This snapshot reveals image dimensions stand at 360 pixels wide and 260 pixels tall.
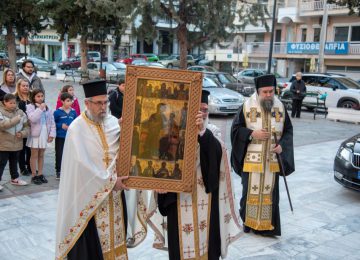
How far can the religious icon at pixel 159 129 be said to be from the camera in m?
3.15

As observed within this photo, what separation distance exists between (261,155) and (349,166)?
2.50 metres

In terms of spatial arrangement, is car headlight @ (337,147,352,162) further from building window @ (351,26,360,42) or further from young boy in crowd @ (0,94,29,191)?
building window @ (351,26,360,42)

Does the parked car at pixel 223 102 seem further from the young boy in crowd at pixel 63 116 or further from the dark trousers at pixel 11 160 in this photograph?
the dark trousers at pixel 11 160

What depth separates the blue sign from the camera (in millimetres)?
32625

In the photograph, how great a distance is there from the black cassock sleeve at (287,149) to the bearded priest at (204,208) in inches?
63.1

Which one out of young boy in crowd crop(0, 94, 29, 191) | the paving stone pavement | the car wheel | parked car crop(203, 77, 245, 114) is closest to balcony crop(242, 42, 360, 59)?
the car wheel

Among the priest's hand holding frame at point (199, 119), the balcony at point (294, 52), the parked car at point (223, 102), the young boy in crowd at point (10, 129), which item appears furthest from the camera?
the balcony at point (294, 52)

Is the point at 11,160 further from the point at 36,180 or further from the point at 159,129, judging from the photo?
the point at 159,129

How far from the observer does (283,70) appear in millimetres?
38719

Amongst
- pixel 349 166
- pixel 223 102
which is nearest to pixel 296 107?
pixel 223 102

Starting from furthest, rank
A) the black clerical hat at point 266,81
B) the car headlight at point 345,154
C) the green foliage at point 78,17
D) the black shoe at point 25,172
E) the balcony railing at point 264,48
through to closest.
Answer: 1. the balcony railing at point 264,48
2. the green foliage at point 78,17
3. the black shoe at point 25,172
4. the car headlight at point 345,154
5. the black clerical hat at point 266,81

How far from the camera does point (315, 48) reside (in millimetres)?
34094

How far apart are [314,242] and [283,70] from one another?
115 feet

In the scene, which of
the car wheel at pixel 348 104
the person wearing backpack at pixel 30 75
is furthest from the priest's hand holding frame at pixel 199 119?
the car wheel at pixel 348 104
